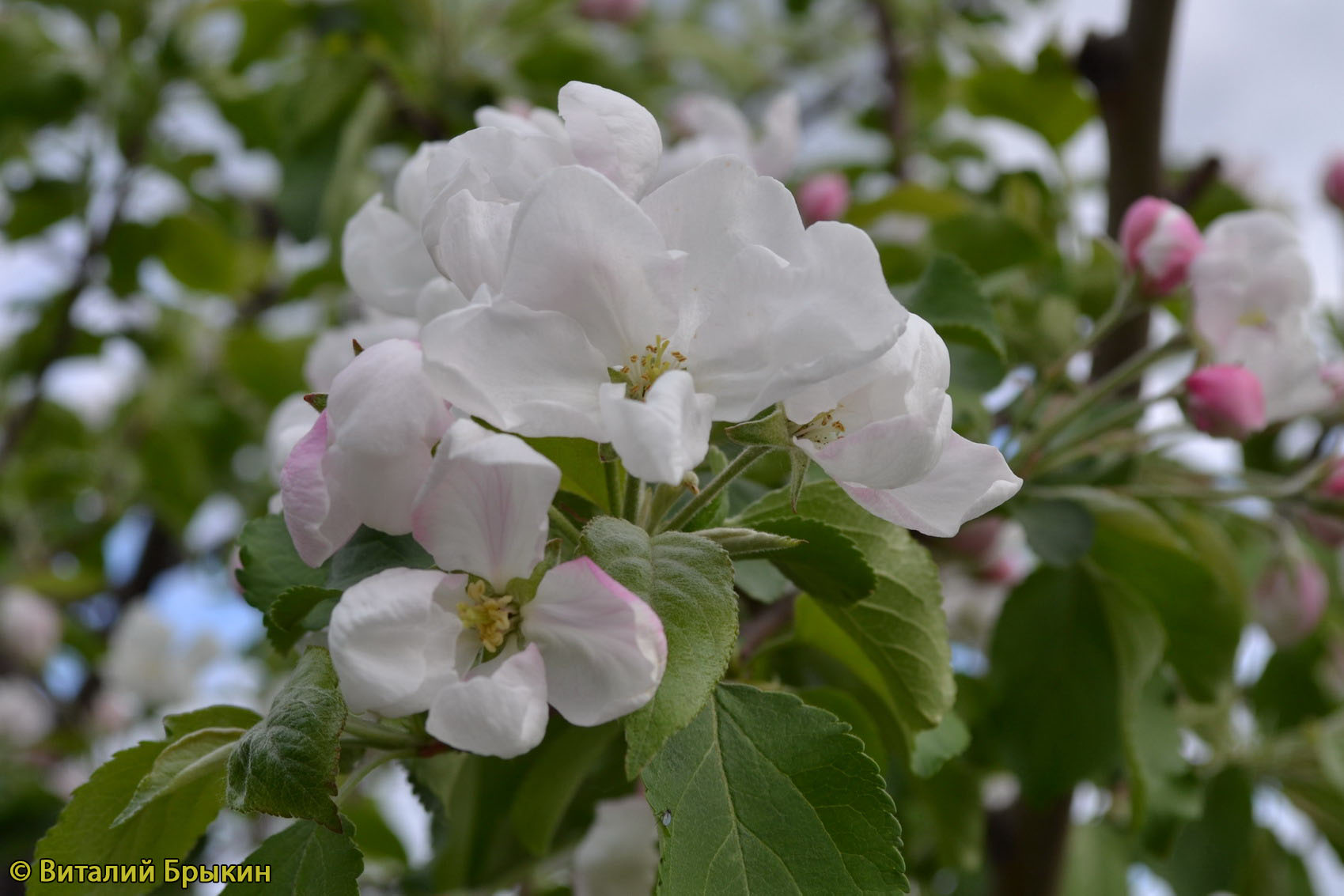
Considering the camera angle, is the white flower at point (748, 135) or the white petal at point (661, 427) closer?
the white petal at point (661, 427)

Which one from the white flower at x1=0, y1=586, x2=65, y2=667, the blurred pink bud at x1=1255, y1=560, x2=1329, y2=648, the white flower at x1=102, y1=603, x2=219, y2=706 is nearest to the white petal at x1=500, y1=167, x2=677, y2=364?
the blurred pink bud at x1=1255, y1=560, x2=1329, y2=648

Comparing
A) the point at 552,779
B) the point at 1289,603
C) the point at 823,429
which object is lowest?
the point at 1289,603

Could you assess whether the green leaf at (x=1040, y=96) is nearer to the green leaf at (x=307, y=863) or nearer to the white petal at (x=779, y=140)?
the white petal at (x=779, y=140)

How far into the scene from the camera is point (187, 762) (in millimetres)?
613

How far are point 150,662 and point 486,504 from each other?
6.65ft

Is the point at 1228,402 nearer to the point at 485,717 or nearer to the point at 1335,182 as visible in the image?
the point at 485,717

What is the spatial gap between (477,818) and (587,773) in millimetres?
91

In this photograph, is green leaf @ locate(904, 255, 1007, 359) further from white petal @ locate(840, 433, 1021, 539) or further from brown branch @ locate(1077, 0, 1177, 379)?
brown branch @ locate(1077, 0, 1177, 379)

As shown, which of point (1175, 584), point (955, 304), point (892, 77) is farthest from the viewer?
point (892, 77)

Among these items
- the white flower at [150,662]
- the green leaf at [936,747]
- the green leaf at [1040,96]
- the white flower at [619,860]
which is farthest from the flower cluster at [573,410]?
the white flower at [150,662]

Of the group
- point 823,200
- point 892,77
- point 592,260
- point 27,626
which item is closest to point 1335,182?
point 892,77

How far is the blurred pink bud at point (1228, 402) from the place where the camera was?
2.76 feet

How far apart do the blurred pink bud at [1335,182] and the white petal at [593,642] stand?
1.69 m

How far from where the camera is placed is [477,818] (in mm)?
857
